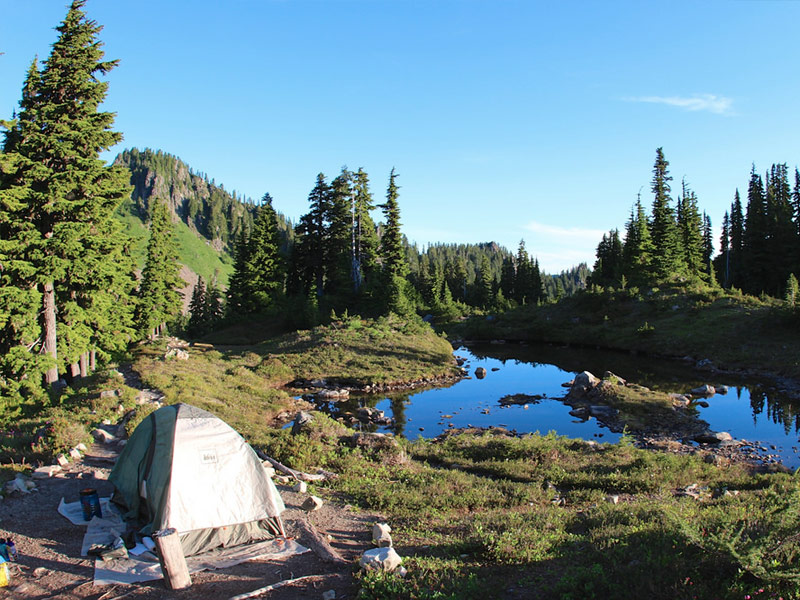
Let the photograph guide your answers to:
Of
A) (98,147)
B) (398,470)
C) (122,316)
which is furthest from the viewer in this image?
(122,316)

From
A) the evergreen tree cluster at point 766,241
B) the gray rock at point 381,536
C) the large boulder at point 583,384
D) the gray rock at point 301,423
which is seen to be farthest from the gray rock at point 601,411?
the evergreen tree cluster at point 766,241

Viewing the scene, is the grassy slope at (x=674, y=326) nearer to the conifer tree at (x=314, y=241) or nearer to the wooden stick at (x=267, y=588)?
the conifer tree at (x=314, y=241)

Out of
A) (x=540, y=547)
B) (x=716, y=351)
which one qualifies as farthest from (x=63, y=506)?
(x=716, y=351)

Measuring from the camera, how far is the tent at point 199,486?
8.91m

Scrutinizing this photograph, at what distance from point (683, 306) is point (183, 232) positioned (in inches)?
6654

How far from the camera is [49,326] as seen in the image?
2205cm

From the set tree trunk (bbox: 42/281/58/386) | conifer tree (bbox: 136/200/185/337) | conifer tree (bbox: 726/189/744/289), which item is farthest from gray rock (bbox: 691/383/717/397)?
conifer tree (bbox: 726/189/744/289)

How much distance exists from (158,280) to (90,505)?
4178 centimetres

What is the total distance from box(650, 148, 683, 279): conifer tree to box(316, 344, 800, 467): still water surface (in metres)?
21.1

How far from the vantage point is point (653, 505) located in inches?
409

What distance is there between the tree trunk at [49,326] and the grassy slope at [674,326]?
41.6 metres

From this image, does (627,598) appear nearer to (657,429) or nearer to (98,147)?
(657,429)

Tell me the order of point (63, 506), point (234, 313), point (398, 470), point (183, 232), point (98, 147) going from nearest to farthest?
point (63, 506) → point (398, 470) → point (98, 147) → point (234, 313) → point (183, 232)

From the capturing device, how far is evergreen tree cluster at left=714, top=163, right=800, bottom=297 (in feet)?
196
